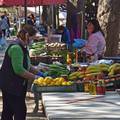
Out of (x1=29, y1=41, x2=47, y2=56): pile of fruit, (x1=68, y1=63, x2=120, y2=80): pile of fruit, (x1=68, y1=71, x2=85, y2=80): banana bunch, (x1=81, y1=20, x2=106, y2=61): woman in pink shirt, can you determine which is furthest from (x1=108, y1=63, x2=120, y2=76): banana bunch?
(x1=29, y1=41, x2=47, y2=56): pile of fruit

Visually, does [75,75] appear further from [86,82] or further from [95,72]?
[86,82]

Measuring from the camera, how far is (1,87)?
683 cm

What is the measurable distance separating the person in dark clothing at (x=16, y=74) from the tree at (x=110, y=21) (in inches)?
261

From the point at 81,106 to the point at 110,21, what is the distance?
6.97 m

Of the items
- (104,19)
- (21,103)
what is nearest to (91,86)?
(21,103)

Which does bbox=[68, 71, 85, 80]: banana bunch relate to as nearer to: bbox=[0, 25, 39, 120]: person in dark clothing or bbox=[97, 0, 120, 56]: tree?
bbox=[0, 25, 39, 120]: person in dark clothing

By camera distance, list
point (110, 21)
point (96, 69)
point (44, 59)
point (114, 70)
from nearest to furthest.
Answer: point (114, 70) → point (96, 69) → point (44, 59) → point (110, 21)

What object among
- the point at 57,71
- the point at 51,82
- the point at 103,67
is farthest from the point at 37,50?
the point at 51,82

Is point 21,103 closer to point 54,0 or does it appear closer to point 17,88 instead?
point 17,88

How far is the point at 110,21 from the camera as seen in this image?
1327 cm

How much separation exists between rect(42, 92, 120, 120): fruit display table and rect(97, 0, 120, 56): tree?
601 cm

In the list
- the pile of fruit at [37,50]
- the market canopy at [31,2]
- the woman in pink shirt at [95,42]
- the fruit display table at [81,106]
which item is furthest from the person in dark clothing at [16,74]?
the market canopy at [31,2]

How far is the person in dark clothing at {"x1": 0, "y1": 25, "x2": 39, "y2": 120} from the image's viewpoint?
260 inches

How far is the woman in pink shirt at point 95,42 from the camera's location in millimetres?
10680
